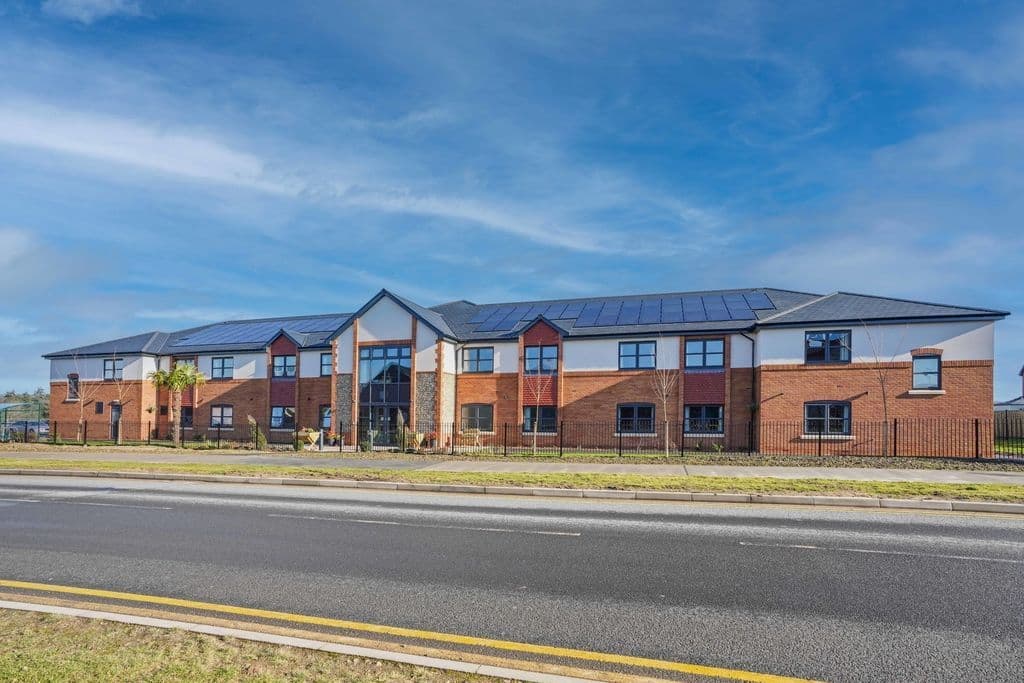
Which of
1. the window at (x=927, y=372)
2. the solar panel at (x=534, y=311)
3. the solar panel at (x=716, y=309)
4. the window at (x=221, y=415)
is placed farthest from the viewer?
the window at (x=221, y=415)

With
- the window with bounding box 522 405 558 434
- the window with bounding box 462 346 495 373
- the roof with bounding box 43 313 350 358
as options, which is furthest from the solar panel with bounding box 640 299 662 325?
the roof with bounding box 43 313 350 358

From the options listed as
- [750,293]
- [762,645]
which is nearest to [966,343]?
[750,293]

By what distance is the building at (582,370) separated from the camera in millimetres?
28750

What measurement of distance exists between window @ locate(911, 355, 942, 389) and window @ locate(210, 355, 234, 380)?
38.7m

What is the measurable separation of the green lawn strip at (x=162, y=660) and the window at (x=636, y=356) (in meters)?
29.5

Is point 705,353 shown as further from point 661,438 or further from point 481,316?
point 481,316

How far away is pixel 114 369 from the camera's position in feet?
145

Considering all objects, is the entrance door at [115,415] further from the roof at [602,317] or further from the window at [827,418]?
the window at [827,418]

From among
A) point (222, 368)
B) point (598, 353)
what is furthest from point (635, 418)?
point (222, 368)

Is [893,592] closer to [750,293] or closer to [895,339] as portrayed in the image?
[895,339]

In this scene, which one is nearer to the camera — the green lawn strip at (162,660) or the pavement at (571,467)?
the green lawn strip at (162,660)

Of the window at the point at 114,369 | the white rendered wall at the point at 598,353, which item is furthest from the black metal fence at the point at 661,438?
the window at the point at 114,369

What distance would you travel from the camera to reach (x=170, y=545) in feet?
31.5

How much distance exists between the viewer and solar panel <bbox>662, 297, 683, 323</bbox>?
34.7m
